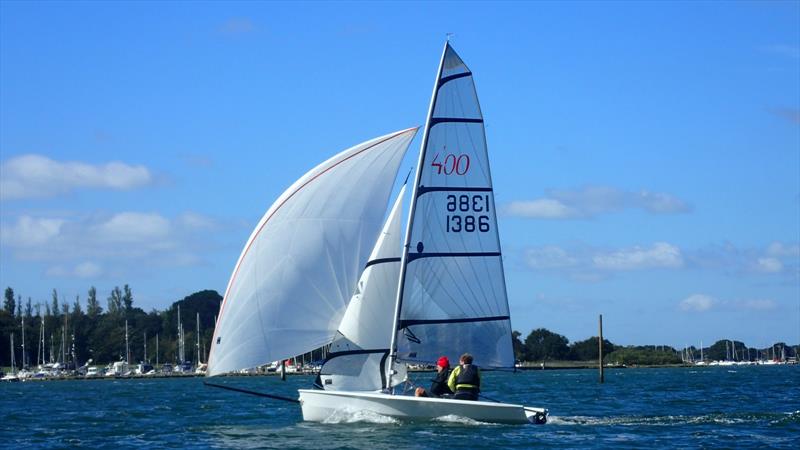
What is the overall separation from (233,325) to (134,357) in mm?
113894

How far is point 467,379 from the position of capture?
2508 cm

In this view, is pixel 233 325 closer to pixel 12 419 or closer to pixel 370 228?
pixel 370 228

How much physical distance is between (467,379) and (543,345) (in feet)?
380

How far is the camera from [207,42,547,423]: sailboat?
25.9 meters

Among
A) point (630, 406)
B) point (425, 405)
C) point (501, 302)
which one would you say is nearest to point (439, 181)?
point (501, 302)

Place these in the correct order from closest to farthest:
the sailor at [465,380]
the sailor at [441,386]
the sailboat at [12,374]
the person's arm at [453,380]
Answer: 1. the sailor at [465,380]
2. the person's arm at [453,380]
3. the sailor at [441,386]
4. the sailboat at [12,374]

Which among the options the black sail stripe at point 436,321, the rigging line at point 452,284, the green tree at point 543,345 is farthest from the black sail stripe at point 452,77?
the green tree at point 543,345

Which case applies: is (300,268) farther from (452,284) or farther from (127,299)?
(127,299)

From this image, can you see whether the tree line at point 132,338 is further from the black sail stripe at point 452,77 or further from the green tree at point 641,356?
the black sail stripe at point 452,77

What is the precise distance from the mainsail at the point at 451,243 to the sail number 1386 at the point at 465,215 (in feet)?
0.07

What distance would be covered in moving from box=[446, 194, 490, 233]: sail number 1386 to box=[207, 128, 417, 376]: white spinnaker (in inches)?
66.4

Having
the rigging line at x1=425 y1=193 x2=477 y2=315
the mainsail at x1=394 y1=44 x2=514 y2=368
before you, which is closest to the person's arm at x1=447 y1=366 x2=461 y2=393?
the mainsail at x1=394 y1=44 x2=514 y2=368

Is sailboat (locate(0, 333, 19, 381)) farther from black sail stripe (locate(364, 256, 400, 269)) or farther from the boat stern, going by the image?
the boat stern

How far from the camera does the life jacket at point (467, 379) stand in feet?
82.2
